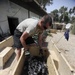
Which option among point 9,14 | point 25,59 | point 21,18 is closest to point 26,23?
point 25,59

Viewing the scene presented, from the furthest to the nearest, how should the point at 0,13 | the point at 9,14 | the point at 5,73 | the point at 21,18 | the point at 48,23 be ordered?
the point at 21,18
the point at 9,14
the point at 0,13
the point at 5,73
the point at 48,23

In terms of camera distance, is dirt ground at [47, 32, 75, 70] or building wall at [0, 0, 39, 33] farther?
dirt ground at [47, 32, 75, 70]

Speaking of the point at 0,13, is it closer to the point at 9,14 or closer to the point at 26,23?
the point at 9,14

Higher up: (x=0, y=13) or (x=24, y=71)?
(x=0, y=13)

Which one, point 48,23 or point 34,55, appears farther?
point 34,55

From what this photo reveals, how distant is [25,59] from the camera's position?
363 centimetres

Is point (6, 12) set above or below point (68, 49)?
above

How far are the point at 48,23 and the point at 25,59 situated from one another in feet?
4.46

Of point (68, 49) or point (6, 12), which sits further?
point (68, 49)

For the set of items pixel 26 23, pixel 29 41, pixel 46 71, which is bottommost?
pixel 46 71

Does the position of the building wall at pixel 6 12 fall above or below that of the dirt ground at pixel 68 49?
above

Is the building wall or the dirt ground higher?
the building wall

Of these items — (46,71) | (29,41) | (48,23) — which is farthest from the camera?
(29,41)

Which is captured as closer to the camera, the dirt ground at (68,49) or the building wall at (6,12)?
the building wall at (6,12)
